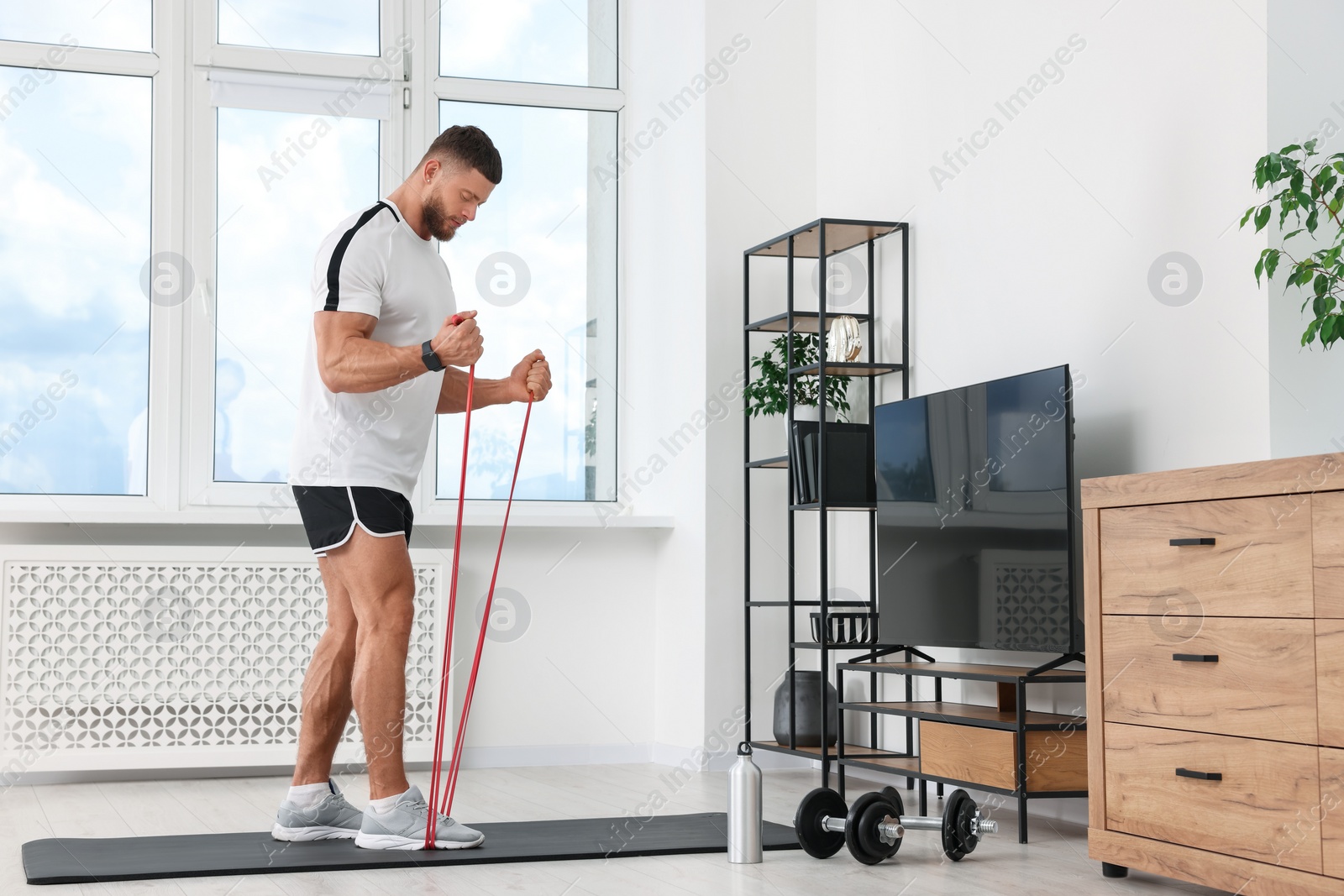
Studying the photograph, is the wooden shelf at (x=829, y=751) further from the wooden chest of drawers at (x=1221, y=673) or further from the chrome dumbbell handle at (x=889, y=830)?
the wooden chest of drawers at (x=1221, y=673)

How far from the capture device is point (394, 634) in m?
2.65

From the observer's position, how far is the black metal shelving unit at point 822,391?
3.75 m

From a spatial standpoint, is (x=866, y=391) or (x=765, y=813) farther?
(x=866, y=391)

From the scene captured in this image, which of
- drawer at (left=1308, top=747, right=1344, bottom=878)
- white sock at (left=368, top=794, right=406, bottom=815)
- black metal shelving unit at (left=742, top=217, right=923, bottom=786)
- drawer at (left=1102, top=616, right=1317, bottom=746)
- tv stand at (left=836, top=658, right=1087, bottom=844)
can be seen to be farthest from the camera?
black metal shelving unit at (left=742, top=217, right=923, bottom=786)

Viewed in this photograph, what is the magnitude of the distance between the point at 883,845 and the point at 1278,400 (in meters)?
1.14

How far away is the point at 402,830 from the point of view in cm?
265

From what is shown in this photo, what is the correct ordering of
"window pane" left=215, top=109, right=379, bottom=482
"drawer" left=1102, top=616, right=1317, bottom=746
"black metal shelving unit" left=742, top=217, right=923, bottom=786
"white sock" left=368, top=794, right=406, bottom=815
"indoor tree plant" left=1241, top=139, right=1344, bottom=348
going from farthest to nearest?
"window pane" left=215, top=109, right=379, bottom=482, "black metal shelving unit" left=742, top=217, right=923, bottom=786, "white sock" left=368, top=794, right=406, bottom=815, "indoor tree plant" left=1241, top=139, right=1344, bottom=348, "drawer" left=1102, top=616, right=1317, bottom=746

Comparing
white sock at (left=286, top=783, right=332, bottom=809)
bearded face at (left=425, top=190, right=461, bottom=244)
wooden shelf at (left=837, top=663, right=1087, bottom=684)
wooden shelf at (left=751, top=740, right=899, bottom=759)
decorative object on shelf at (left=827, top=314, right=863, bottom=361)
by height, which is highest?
bearded face at (left=425, top=190, right=461, bottom=244)

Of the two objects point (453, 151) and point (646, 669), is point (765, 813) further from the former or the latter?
point (453, 151)

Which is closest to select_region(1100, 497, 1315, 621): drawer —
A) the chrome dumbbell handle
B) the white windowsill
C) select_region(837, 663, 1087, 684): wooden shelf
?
select_region(837, 663, 1087, 684): wooden shelf

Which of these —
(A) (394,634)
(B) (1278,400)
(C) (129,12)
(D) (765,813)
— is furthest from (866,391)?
(C) (129,12)

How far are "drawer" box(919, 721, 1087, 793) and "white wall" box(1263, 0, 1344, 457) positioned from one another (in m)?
0.78

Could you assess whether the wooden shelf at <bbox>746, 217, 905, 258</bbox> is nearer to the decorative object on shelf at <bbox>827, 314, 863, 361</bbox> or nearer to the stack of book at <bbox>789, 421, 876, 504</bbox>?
the decorative object on shelf at <bbox>827, 314, 863, 361</bbox>

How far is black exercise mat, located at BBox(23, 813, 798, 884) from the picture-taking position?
246 centimetres
